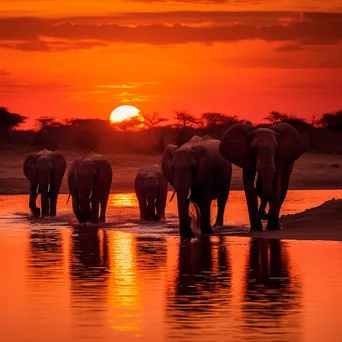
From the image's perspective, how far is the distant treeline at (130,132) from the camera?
81.0m

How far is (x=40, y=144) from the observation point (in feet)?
260

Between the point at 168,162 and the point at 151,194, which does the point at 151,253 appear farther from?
the point at 151,194

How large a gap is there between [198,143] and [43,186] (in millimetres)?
8835

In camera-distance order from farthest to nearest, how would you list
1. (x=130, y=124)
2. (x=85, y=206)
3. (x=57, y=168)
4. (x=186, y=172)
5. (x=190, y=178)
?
1. (x=130, y=124)
2. (x=57, y=168)
3. (x=85, y=206)
4. (x=190, y=178)
5. (x=186, y=172)

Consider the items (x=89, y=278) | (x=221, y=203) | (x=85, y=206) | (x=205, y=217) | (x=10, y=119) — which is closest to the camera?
(x=89, y=278)

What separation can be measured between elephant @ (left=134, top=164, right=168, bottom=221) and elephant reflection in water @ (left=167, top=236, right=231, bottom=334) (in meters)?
7.06

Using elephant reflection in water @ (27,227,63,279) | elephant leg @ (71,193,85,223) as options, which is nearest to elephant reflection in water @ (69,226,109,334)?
elephant reflection in water @ (27,227,63,279)

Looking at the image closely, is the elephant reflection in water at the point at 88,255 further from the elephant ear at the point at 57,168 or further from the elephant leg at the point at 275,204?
the elephant ear at the point at 57,168

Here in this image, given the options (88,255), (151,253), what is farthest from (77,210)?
(151,253)

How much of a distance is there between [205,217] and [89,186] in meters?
5.38

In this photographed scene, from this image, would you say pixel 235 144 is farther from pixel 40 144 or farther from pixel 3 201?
pixel 40 144

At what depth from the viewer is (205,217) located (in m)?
24.6

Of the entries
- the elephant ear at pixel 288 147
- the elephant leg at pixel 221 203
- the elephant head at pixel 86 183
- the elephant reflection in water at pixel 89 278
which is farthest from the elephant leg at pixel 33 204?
the elephant ear at pixel 288 147

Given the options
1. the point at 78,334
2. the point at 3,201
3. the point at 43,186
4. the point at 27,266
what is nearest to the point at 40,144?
the point at 3,201
